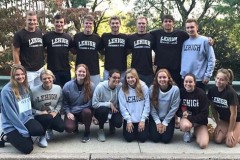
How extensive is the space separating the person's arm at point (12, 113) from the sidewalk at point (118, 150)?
32 cm

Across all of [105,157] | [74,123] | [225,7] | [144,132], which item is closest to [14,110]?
[74,123]

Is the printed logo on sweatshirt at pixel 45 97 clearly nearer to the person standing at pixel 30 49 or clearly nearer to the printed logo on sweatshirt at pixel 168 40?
the person standing at pixel 30 49

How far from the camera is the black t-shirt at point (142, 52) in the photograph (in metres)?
6.88

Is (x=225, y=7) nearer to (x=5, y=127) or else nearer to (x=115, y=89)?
(x=115, y=89)

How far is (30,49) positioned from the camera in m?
6.69

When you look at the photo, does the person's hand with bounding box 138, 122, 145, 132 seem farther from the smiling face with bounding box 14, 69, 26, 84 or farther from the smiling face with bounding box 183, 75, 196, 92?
the smiling face with bounding box 14, 69, 26, 84

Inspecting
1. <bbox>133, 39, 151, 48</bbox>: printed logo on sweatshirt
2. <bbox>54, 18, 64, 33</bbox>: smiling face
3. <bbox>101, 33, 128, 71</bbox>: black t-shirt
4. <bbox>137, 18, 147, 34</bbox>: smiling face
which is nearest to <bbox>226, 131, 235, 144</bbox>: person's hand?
<bbox>133, 39, 151, 48</bbox>: printed logo on sweatshirt

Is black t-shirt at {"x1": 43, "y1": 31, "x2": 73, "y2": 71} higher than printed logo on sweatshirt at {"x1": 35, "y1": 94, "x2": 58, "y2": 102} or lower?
higher

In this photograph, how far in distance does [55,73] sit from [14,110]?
151 centimetres

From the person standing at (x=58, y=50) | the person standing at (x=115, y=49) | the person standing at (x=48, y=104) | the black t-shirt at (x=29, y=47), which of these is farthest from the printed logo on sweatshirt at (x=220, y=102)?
the black t-shirt at (x=29, y=47)

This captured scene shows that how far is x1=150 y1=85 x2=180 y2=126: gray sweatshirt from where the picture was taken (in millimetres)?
6238

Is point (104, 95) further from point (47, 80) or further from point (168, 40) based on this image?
point (168, 40)

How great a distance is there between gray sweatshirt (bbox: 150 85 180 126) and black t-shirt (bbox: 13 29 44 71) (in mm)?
2175

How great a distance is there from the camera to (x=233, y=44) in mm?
14375
